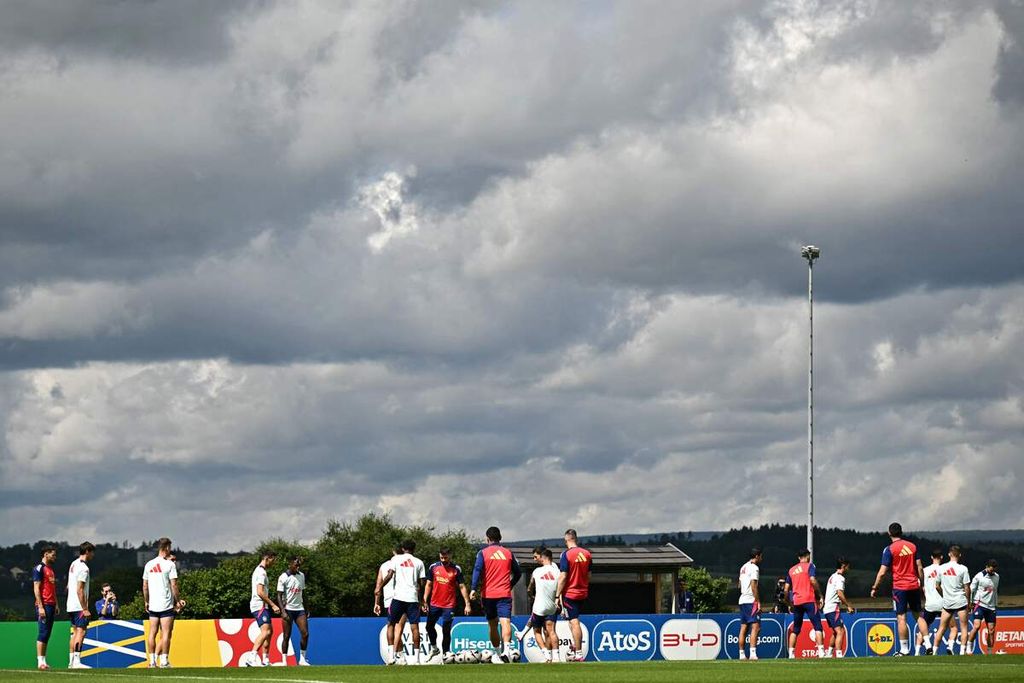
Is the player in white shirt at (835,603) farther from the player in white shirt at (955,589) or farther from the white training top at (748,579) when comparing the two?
the player in white shirt at (955,589)

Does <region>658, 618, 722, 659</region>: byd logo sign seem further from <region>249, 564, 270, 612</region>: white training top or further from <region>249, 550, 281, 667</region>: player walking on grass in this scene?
<region>249, 564, 270, 612</region>: white training top

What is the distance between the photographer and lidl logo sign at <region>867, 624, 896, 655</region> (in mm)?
42562

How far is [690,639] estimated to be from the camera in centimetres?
3997

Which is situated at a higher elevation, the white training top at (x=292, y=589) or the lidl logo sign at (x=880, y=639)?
the white training top at (x=292, y=589)

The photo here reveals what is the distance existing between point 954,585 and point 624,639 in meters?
11.2

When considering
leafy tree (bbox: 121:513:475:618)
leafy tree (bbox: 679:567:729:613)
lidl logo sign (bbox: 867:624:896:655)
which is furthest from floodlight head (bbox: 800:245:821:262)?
leafy tree (bbox: 679:567:729:613)

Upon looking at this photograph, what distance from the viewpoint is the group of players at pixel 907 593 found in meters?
29.9

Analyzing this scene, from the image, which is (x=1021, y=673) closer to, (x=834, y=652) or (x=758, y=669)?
(x=758, y=669)

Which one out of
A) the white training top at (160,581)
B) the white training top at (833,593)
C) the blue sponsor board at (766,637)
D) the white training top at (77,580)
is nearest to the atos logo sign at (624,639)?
the blue sponsor board at (766,637)

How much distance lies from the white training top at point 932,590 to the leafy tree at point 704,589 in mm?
107253

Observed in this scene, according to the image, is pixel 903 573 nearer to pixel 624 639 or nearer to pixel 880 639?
pixel 624 639

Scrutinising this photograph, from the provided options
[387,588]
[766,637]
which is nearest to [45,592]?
[387,588]

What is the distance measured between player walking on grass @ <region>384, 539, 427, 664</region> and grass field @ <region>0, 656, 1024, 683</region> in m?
4.58

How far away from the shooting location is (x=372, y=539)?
5394 inches
